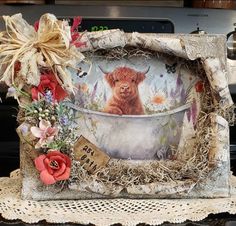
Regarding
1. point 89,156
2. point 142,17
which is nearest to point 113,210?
point 89,156

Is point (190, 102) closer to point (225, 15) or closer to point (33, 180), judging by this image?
point (33, 180)

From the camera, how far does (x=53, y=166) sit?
684mm

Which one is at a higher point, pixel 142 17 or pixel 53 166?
pixel 142 17

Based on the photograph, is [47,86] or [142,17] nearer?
[47,86]

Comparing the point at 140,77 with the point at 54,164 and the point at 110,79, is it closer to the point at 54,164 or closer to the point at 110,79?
the point at 110,79

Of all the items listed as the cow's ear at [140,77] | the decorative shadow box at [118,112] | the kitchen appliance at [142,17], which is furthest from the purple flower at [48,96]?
the kitchen appliance at [142,17]

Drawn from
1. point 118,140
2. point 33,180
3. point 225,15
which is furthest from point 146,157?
point 225,15

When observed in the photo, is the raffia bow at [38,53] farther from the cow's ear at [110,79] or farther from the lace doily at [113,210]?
the lace doily at [113,210]

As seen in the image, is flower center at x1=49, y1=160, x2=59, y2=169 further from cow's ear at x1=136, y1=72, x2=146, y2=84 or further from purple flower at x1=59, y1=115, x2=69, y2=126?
cow's ear at x1=136, y1=72, x2=146, y2=84

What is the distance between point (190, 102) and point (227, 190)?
0.14m

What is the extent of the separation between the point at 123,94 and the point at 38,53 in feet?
0.45

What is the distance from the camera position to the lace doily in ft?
2.15

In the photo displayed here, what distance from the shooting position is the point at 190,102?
73cm

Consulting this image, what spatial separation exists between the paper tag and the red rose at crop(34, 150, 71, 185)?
26 millimetres
